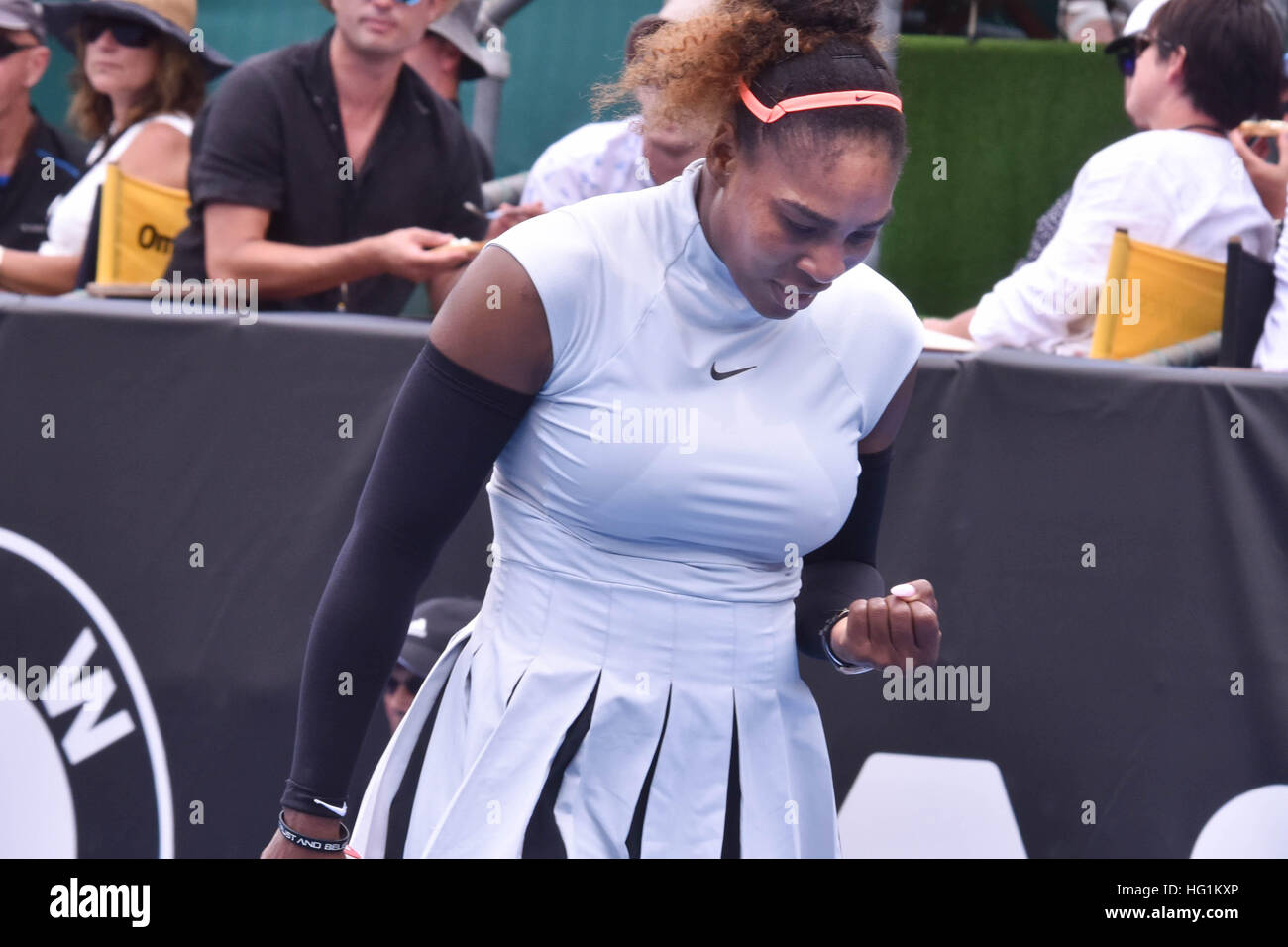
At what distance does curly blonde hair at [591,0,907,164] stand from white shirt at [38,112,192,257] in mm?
2571

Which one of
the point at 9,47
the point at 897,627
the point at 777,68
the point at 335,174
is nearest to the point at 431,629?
the point at 335,174

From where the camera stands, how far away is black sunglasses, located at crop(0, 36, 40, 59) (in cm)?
430

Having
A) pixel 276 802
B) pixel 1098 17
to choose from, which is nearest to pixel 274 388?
pixel 276 802

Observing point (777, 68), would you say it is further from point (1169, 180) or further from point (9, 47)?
point (9, 47)

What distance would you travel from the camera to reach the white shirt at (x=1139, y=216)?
3354 millimetres

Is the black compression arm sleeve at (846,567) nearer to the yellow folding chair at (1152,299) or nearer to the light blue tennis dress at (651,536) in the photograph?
the light blue tennis dress at (651,536)

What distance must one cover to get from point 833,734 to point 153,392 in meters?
1.48

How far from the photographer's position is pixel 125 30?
164 inches

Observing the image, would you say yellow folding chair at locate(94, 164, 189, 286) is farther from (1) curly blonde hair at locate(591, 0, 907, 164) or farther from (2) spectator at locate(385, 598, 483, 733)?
(1) curly blonde hair at locate(591, 0, 907, 164)

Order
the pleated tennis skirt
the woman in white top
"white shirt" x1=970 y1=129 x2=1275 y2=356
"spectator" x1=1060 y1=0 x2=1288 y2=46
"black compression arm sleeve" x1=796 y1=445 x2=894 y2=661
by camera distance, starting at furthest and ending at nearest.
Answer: "spectator" x1=1060 y1=0 x2=1288 y2=46 → the woman in white top → "white shirt" x1=970 y1=129 x2=1275 y2=356 → "black compression arm sleeve" x1=796 y1=445 x2=894 y2=661 → the pleated tennis skirt

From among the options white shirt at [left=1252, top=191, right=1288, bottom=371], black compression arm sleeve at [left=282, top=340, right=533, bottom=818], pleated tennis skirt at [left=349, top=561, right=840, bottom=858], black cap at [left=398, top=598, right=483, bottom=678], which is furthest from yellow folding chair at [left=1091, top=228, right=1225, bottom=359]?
black compression arm sleeve at [left=282, top=340, right=533, bottom=818]

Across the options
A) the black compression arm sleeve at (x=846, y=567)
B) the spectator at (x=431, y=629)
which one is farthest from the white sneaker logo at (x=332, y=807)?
the spectator at (x=431, y=629)

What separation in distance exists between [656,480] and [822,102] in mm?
445
